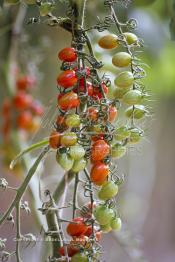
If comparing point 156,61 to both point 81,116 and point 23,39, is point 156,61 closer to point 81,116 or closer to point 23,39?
point 23,39

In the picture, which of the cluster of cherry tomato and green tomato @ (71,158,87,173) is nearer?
green tomato @ (71,158,87,173)

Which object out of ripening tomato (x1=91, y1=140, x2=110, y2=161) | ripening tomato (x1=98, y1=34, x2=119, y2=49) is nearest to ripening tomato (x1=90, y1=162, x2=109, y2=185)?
ripening tomato (x1=91, y1=140, x2=110, y2=161)

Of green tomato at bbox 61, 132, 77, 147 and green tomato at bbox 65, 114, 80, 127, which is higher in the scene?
green tomato at bbox 65, 114, 80, 127

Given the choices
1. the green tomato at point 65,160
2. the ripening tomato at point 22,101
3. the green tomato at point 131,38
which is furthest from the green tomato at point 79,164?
the ripening tomato at point 22,101

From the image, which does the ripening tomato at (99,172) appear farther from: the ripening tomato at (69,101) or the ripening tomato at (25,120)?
the ripening tomato at (25,120)

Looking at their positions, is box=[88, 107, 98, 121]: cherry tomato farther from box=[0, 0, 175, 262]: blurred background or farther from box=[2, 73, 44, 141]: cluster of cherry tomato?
box=[2, 73, 44, 141]: cluster of cherry tomato
